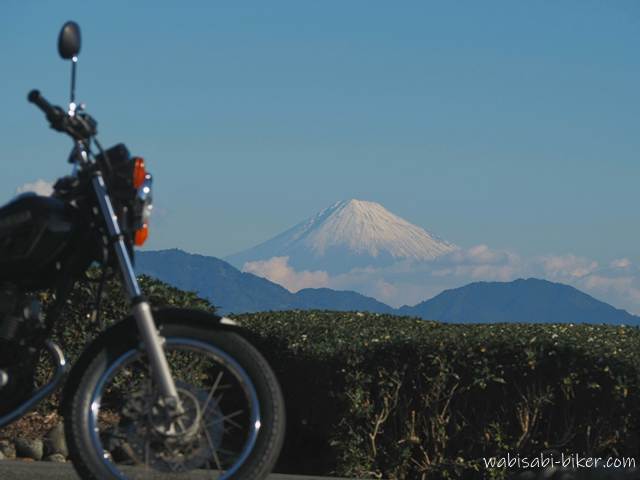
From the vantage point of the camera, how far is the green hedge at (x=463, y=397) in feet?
31.6

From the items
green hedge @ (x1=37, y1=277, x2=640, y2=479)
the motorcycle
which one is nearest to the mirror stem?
the motorcycle

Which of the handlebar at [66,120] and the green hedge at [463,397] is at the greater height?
the handlebar at [66,120]

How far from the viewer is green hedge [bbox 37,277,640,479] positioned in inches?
379

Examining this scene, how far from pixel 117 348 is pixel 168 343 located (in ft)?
0.77

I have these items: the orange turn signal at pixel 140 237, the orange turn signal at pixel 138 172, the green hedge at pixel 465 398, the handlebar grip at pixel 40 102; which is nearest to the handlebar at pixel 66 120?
the handlebar grip at pixel 40 102

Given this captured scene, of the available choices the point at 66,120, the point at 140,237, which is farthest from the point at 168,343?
the point at 66,120

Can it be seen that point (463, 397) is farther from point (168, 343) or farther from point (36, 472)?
point (168, 343)

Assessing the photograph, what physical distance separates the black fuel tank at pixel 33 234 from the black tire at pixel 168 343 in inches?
16.8

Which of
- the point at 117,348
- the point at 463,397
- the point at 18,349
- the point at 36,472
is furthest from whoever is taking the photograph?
the point at 463,397

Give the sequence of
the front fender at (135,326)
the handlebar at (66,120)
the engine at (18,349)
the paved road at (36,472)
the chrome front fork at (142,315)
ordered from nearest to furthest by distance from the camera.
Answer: the chrome front fork at (142,315) → the front fender at (135,326) → the handlebar at (66,120) → the engine at (18,349) → the paved road at (36,472)

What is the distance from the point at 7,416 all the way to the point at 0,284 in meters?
0.58

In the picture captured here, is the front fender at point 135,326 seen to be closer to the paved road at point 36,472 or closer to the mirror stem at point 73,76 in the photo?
the mirror stem at point 73,76

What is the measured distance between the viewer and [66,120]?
5180mm

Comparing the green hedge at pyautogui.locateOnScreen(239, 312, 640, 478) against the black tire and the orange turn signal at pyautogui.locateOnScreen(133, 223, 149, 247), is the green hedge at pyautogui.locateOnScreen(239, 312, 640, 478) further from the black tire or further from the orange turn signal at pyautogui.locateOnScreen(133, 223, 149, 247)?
the orange turn signal at pyautogui.locateOnScreen(133, 223, 149, 247)
